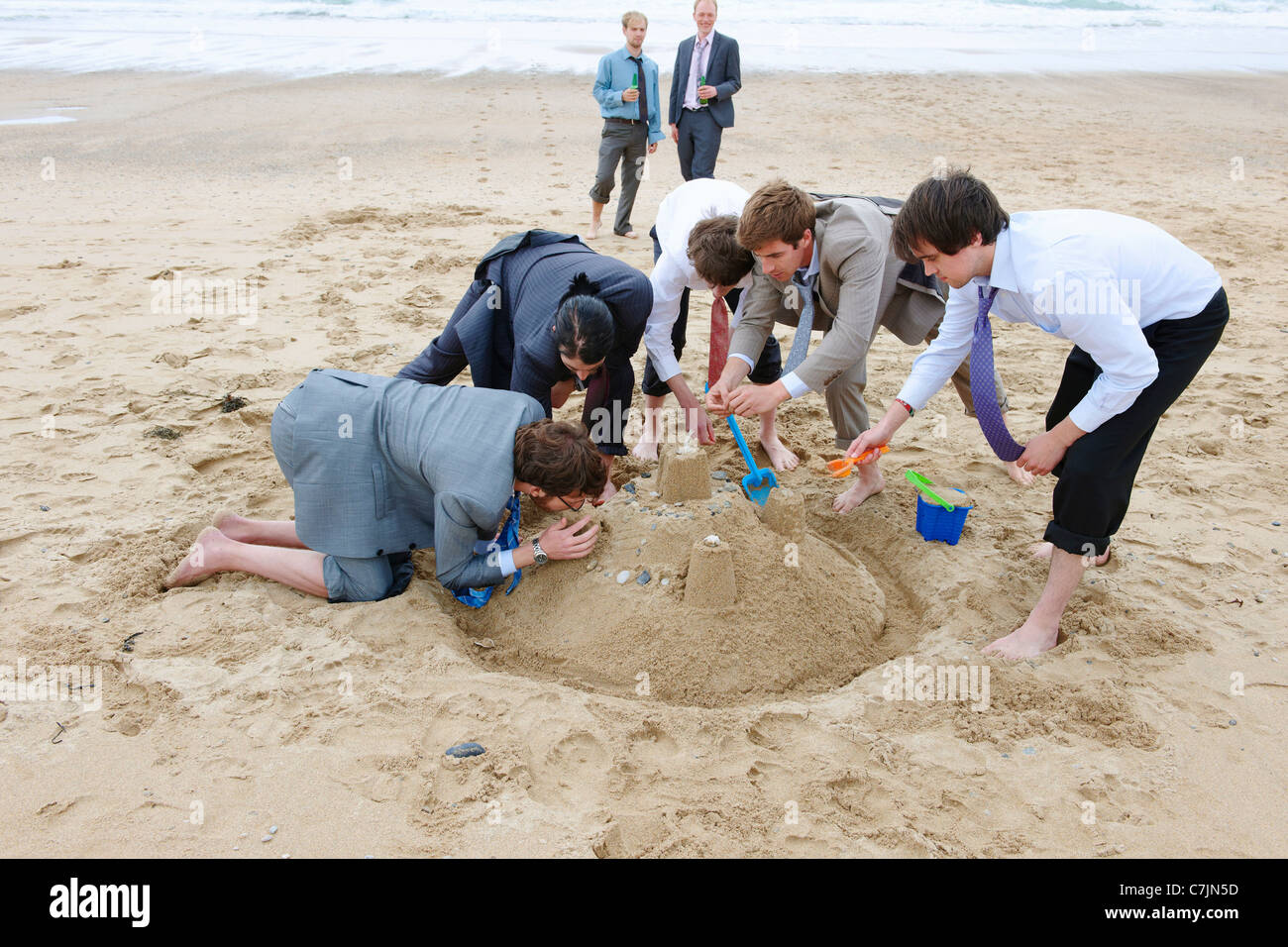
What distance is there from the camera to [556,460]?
2547 millimetres

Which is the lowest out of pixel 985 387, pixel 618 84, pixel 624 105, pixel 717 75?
pixel 985 387

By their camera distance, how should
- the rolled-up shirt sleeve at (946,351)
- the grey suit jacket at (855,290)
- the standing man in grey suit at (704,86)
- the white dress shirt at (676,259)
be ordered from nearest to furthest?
the rolled-up shirt sleeve at (946,351), the grey suit jacket at (855,290), the white dress shirt at (676,259), the standing man in grey suit at (704,86)

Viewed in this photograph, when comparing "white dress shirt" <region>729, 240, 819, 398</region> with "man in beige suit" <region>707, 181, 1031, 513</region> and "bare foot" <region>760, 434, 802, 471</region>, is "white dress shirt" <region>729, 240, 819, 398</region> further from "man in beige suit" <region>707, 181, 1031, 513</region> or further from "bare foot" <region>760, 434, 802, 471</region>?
"bare foot" <region>760, 434, 802, 471</region>

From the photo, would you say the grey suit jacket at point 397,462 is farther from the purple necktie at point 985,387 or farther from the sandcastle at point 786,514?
the purple necktie at point 985,387

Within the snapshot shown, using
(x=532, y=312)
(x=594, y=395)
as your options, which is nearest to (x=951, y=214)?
(x=532, y=312)

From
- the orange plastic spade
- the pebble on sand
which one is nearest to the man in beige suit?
the orange plastic spade

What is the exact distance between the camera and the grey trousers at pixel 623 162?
21.7 feet

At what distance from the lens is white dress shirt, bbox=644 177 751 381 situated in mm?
3357

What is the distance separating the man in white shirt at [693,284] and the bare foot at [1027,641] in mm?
1226

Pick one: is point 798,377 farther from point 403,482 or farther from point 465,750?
point 465,750

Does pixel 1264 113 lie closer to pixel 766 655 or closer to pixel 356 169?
pixel 356 169

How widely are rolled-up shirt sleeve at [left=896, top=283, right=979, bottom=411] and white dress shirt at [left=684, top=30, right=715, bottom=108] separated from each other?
14.3 feet

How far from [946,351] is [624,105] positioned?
178 inches

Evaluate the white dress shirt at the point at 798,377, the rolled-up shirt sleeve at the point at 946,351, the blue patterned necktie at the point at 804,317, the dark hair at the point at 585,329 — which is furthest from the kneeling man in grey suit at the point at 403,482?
the rolled-up shirt sleeve at the point at 946,351
